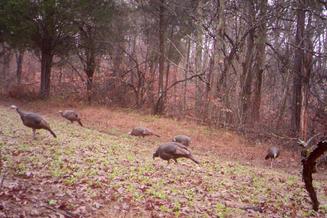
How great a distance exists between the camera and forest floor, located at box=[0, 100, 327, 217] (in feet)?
24.8

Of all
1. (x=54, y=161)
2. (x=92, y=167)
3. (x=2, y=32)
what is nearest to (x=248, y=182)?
(x=92, y=167)

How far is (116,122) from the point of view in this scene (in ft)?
68.3

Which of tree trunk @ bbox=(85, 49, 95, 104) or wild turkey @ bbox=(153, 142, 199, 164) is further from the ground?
tree trunk @ bbox=(85, 49, 95, 104)

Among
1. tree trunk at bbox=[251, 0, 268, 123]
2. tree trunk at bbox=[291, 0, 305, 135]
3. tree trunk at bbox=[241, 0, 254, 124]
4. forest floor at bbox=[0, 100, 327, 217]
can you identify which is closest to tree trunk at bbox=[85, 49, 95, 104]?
tree trunk at bbox=[241, 0, 254, 124]

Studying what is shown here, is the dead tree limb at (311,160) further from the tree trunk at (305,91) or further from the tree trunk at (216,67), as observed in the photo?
the tree trunk at (216,67)

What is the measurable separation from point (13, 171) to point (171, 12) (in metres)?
19.2

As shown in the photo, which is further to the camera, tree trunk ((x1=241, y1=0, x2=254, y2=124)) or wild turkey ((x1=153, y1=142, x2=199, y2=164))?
tree trunk ((x1=241, y1=0, x2=254, y2=124))

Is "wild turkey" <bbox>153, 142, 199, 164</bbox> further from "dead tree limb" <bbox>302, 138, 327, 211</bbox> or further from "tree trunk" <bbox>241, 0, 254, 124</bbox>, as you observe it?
"tree trunk" <bbox>241, 0, 254, 124</bbox>

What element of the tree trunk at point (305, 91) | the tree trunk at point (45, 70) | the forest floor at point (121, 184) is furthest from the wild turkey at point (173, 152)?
the tree trunk at point (45, 70)

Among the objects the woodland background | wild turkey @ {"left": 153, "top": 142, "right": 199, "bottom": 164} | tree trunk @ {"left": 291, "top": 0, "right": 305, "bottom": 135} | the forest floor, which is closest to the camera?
the forest floor

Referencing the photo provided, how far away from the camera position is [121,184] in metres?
8.88

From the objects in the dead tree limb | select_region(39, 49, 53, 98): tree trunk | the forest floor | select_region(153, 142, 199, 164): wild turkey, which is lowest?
the forest floor

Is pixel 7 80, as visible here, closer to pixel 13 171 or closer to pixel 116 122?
pixel 116 122

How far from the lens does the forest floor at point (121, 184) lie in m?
7.56
